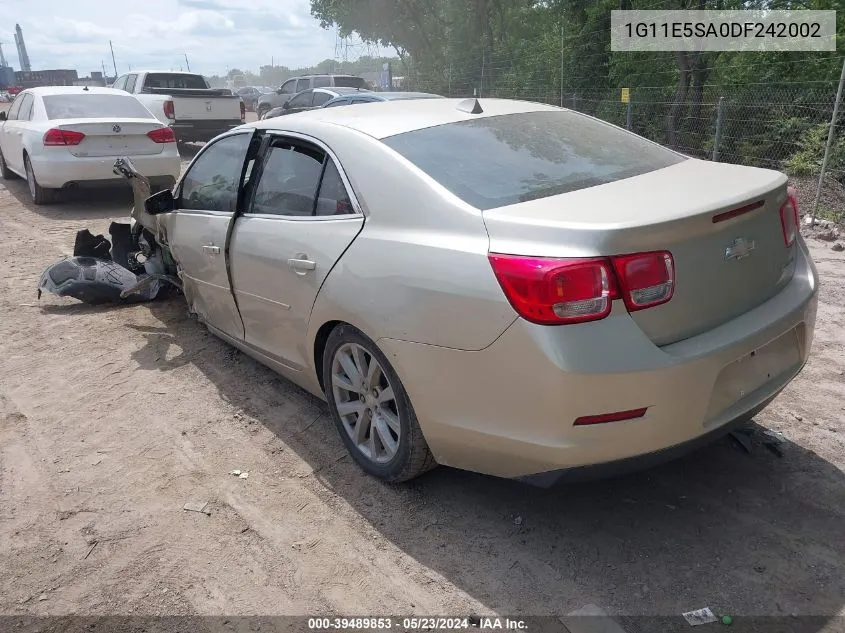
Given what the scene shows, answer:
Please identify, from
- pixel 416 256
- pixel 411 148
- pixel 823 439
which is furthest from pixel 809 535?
pixel 411 148

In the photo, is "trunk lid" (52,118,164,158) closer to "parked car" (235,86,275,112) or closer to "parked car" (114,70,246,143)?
"parked car" (114,70,246,143)

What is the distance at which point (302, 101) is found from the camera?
53.7 ft

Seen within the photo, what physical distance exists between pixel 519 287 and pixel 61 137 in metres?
8.59

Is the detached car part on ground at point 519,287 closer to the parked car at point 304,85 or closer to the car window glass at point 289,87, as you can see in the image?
the parked car at point 304,85

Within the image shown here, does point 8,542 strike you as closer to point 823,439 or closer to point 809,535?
point 809,535

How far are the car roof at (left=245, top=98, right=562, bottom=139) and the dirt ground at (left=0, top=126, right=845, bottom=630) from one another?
62.5 inches

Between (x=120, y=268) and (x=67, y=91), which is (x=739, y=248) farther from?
(x=67, y=91)

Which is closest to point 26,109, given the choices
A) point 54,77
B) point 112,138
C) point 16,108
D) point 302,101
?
point 16,108

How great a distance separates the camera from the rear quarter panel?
7.87ft

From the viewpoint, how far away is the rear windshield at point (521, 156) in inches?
108

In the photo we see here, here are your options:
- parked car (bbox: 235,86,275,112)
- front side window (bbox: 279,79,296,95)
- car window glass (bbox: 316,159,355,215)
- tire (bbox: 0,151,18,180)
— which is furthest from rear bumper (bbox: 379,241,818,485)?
parked car (bbox: 235,86,275,112)

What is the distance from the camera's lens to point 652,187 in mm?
2707

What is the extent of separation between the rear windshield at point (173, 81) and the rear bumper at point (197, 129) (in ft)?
7.53

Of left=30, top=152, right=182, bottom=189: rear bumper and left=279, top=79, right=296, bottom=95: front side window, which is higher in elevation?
left=279, top=79, right=296, bottom=95: front side window
